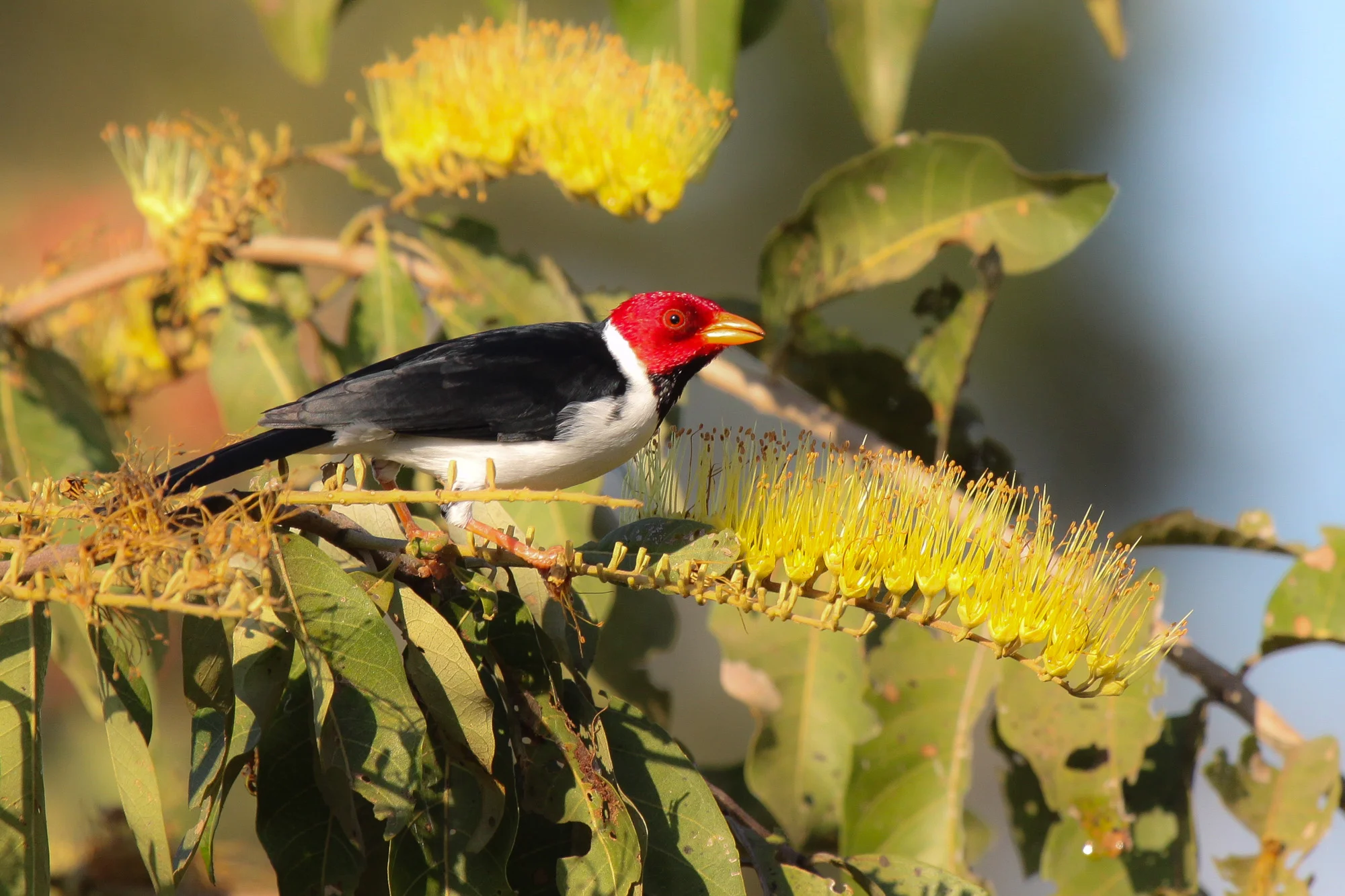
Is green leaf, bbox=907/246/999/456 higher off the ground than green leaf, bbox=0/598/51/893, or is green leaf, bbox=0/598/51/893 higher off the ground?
green leaf, bbox=907/246/999/456

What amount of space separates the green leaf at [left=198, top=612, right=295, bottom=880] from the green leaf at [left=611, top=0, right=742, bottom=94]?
184 centimetres

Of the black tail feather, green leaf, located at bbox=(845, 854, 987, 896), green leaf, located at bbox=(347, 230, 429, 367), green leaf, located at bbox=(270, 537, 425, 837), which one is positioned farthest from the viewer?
green leaf, located at bbox=(347, 230, 429, 367)

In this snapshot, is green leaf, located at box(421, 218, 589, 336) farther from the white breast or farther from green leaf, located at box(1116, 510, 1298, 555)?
green leaf, located at box(1116, 510, 1298, 555)

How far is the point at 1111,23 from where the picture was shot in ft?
9.09

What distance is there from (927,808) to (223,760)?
5.43 feet

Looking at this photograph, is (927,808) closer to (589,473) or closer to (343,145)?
(589,473)

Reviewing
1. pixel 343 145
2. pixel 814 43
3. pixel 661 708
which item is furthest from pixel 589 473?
pixel 814 43

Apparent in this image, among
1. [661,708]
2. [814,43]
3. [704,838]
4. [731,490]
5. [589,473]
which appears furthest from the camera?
[814,43]

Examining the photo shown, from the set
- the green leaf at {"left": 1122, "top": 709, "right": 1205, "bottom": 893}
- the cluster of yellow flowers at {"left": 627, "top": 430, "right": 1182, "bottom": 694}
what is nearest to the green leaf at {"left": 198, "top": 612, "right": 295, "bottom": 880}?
the cluster of yellow flowers at {"left": 627, "top": 430, "right": 1182, "bottom": 694}

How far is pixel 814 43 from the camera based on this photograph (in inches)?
325

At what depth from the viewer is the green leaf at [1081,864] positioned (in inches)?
110

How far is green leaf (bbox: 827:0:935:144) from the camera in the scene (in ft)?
9.14

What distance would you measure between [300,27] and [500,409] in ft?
3.61

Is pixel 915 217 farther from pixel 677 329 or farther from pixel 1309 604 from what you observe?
pixel 1309 604
